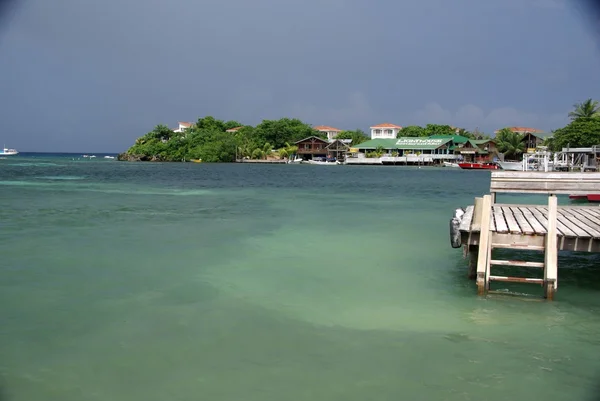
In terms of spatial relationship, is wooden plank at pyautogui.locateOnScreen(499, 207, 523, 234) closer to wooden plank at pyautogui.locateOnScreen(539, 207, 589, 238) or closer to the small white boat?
wooden plank at pyautogui.locateOnScreen(539, 207, 589, 238)

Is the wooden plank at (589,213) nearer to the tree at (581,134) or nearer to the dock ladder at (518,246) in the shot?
the dock ladder at (518,246)

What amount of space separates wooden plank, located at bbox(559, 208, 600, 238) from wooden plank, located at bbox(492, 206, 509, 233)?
4.28 ft

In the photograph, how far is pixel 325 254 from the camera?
13500 millimetres

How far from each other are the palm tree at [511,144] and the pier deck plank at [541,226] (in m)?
89.0

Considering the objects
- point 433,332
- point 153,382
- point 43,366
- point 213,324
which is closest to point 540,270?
point 433,332

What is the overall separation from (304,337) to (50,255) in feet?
27.1

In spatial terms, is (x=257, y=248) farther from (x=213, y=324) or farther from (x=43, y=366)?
(x=43, y=366)

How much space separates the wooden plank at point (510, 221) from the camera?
29.6ft

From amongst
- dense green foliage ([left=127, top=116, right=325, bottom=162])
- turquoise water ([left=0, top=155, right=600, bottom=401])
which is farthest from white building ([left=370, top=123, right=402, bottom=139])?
turquoise water ([left=0, top=155, right=600, bottom=401])

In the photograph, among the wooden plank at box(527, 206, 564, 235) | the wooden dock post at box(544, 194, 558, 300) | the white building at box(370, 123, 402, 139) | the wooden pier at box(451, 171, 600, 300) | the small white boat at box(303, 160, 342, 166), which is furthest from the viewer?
the white building at box(370, 123, 402, 139)

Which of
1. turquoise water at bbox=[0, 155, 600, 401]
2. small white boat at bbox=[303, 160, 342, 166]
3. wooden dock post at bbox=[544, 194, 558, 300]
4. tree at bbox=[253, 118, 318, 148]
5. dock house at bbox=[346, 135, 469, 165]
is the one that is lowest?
turquoise water at bbox=[0, 155, 600, 401]

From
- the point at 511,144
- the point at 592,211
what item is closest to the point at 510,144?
the point at 511,144

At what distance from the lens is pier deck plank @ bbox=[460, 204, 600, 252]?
8875 mm

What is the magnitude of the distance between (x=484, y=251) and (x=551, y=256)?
3.29 ft
